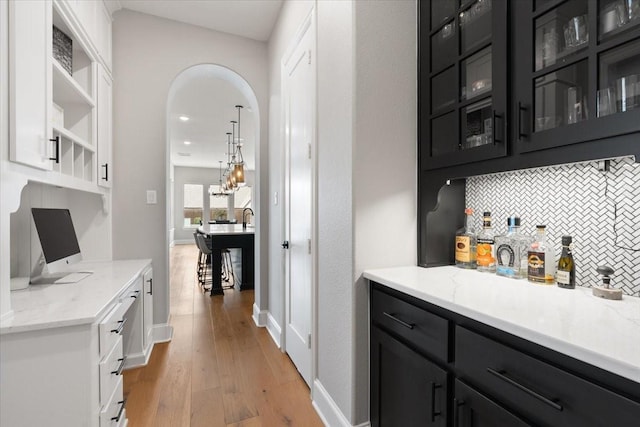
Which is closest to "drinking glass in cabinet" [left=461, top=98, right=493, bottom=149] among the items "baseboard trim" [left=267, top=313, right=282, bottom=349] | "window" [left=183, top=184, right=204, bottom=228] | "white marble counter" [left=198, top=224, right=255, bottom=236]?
"baseboard trim" [left=267, top=313, right=282, bottom=349]

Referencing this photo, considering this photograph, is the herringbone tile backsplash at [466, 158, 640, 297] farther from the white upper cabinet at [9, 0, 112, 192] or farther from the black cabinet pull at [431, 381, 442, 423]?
the white upper cabinet at [9, 0, 112, 192]

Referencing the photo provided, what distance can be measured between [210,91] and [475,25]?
4317 millimetres

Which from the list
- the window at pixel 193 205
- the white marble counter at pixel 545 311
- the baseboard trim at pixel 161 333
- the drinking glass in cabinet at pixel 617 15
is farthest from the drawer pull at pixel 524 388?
the window at pixel 193 205

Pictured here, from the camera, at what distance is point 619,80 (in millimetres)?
943

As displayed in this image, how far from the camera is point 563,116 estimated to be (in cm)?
107

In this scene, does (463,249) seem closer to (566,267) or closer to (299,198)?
(566,267)

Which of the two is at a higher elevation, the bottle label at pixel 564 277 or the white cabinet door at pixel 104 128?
the white cabinet door at pixel 104 128

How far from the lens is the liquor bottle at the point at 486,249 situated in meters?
1.54

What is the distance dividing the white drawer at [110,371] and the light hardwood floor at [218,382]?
46 centimetres

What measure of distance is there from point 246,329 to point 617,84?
3267 millimetres

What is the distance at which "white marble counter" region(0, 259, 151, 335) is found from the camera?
3.99ft

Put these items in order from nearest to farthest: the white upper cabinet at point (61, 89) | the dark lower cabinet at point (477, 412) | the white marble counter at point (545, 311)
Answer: the white marble counter at point (545, 311), the dark lower cabinet at point (477, 412), the white upper cabinet at point (61, 89)

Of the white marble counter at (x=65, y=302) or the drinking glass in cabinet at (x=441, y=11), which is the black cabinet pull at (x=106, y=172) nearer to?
the white marble counter at (x=65, y=302)

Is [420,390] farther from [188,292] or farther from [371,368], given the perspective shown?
[188,292]
